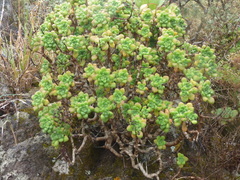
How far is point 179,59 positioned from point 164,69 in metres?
0.34

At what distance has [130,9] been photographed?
2.08m

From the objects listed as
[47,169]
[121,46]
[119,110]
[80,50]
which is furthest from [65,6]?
[47,169]

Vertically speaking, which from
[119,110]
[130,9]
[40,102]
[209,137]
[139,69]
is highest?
[130,9]

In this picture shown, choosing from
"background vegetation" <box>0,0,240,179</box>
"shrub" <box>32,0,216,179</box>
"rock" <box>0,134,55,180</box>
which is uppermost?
"shrub" <box>32,0,216,179</box>

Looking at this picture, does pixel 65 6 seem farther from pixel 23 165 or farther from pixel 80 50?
pixel 23 165

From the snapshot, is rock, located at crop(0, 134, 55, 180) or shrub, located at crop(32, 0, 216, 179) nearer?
shrub, located at crop(32, 0, 216, 179)

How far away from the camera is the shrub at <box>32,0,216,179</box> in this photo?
1.73m

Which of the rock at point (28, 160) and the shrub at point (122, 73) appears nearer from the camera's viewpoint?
the shrub at point (122, 73)

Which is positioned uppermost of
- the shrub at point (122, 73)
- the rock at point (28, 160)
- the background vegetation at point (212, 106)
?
the shrub at point (122, 73)

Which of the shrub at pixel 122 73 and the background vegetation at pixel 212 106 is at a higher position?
the shrub at pixel 122 73

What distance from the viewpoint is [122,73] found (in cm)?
172

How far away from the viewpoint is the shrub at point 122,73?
1.73m

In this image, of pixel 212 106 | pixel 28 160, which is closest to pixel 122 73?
pixel 28 160

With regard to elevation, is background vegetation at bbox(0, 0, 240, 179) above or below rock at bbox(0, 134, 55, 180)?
above
